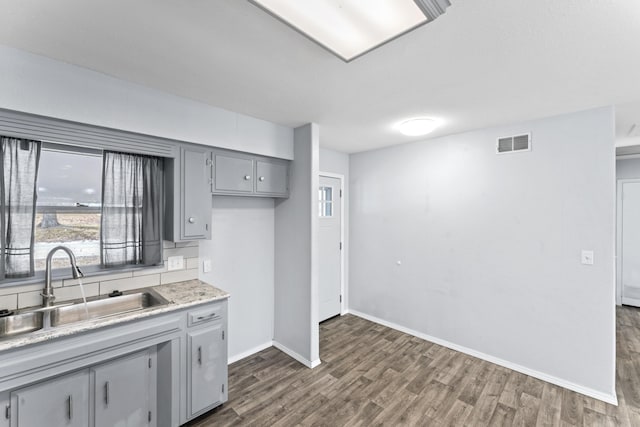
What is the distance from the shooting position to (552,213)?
8.66 feet

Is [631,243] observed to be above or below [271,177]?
below

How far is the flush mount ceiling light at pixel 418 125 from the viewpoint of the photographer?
2771 mm

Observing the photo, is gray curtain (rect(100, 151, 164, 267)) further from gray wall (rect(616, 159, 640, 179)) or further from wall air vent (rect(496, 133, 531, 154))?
gray wall (rect(616, 159, 640, 179))

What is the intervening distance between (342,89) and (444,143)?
5.95 ft

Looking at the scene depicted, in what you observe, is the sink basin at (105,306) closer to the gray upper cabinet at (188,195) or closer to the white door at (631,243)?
the gray upper cabinet at (188,195)

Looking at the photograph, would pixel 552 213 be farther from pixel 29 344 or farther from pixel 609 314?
pixel 29 344

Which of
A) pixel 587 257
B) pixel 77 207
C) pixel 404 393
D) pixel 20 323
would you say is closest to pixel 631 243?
pixel 587 257

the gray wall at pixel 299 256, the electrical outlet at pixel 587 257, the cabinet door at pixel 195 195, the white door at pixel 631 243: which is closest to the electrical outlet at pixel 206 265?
the cabinet door at pixel 195 195

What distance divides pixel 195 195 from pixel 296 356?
1.98 m

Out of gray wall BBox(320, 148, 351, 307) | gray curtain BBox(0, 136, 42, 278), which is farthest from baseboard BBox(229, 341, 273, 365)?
gray curtain BBox(0, 136, 42, 278)

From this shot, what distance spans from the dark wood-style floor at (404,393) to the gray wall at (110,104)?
86.7 inches

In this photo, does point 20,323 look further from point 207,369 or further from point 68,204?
point 207,369

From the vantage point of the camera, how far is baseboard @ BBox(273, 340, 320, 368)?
287 centimetres

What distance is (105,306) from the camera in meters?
2.08
